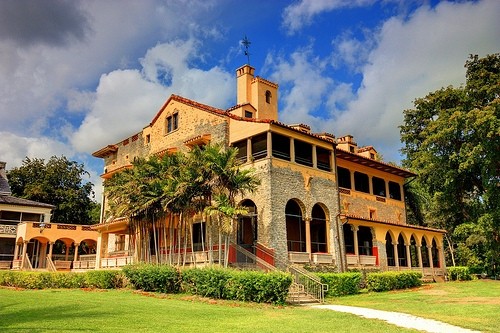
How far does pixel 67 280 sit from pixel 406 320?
18.6m

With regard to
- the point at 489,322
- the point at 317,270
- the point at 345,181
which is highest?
the point at 345,181

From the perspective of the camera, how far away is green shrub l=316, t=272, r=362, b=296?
877 inches

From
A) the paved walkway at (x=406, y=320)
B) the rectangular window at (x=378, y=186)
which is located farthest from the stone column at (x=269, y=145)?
the rectangular window at (x=378, y=186)

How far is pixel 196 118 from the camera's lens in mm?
30531

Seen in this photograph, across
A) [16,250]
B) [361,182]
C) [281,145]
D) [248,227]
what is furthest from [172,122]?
[16,250]

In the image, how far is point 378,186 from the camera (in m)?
35.7

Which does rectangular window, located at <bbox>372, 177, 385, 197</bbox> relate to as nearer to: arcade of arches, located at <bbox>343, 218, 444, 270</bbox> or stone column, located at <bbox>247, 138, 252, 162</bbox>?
arcade of arches, located at <bbox>343, 218, 444, 270</bbox>

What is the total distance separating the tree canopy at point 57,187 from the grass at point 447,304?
40471 millimetres

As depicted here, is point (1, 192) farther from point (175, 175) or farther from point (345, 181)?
point (345, 181)

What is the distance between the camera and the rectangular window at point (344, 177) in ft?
104

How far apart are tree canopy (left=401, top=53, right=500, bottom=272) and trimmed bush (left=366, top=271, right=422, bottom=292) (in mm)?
8491

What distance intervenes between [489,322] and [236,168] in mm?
13336

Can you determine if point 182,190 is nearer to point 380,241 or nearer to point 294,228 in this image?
point 294,228

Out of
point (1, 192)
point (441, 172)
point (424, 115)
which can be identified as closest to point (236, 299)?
point (441, 172)
